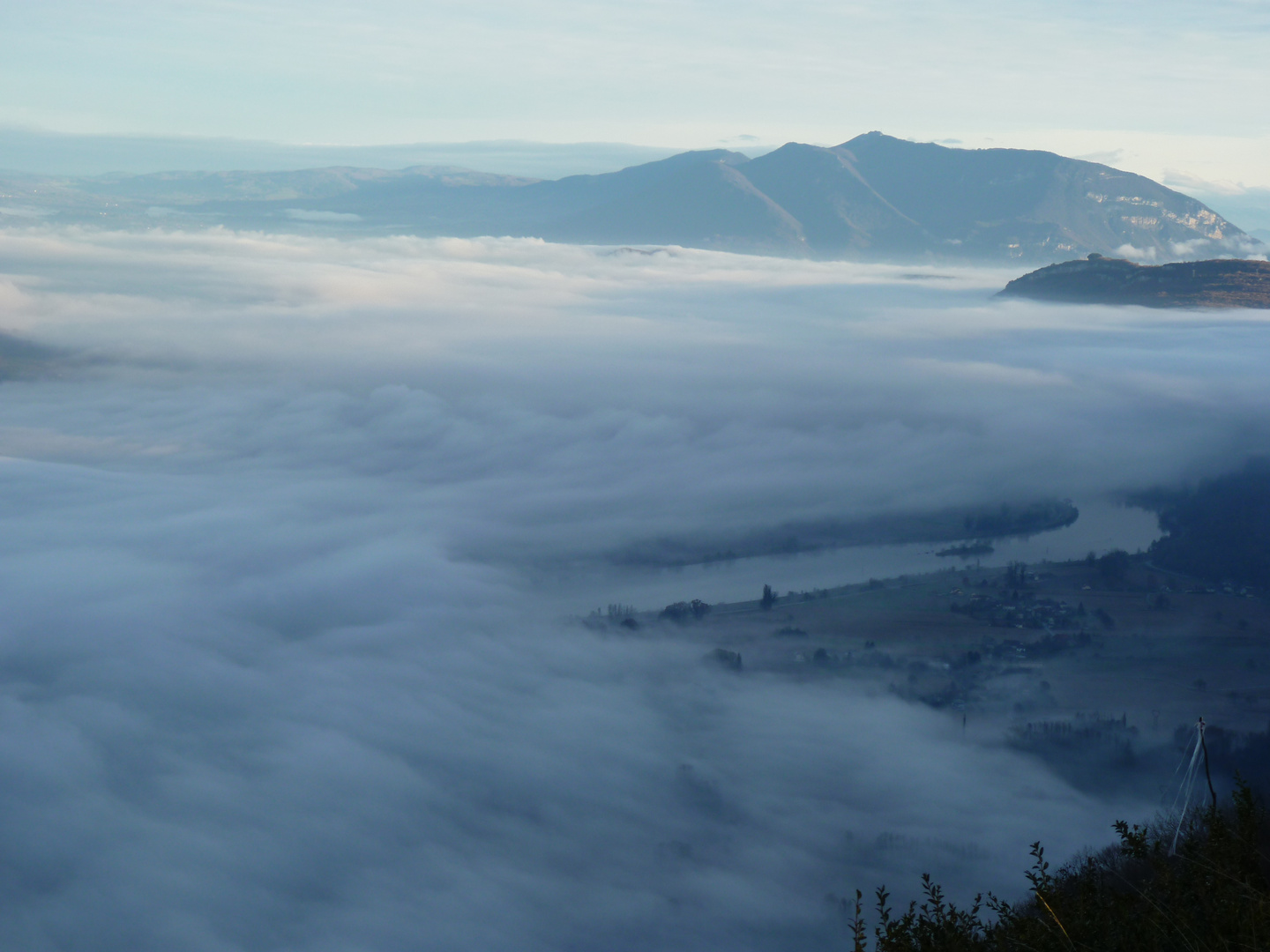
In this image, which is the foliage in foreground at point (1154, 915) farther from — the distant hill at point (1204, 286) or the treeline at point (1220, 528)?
the distant hill at point (1204, 286)

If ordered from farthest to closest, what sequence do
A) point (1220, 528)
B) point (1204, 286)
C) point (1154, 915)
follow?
point (1204, 286)
point (1220, 528)
point (1154, 915)

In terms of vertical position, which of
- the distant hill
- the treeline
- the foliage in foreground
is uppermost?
the distant hill

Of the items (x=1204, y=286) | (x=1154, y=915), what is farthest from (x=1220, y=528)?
(x=1154, y=915)

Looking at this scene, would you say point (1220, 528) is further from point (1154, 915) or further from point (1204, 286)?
point (1154, 915)

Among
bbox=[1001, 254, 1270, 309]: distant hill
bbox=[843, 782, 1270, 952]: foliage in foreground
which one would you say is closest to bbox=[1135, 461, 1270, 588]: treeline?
bbox=[1001, 254, 1270, 309]: distant hill

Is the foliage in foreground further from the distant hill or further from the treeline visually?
the distant hill

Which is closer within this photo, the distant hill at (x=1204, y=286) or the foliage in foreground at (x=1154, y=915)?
the foliage in foreground at (x=1154, y=915)

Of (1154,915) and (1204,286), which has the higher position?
(1204,286)

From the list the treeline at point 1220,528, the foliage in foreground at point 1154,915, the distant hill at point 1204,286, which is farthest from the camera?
the distant hill at point 1204,286

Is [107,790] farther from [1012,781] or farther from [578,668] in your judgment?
[1012,781]

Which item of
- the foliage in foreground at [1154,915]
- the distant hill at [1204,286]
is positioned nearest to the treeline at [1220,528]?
the distant hill at [1204,286]

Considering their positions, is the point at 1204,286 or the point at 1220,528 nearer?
the point at 1220,528

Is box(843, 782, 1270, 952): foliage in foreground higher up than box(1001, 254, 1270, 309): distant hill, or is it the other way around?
box(1001, 254, 1270, 309): distant hill
